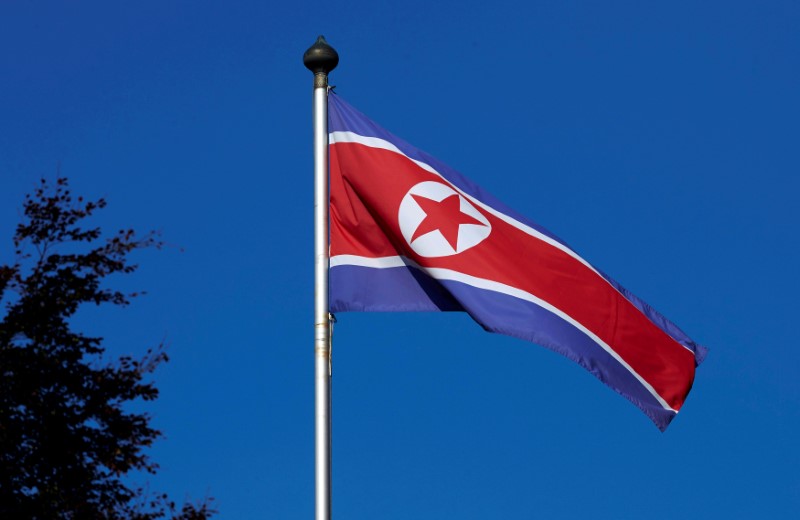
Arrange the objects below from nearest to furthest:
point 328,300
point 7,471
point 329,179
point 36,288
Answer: point 328,300, point 329,179, point 7,471, point 36,288

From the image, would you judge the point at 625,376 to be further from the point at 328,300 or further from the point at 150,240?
the point at 150,240

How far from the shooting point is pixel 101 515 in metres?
13.8

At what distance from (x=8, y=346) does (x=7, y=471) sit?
4.46 feet

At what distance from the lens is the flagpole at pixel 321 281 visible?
31.4 ft

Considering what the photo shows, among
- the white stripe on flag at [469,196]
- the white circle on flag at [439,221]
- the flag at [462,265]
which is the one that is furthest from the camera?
the white stripe on flag at [469,196]

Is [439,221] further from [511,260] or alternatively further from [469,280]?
[511,260]

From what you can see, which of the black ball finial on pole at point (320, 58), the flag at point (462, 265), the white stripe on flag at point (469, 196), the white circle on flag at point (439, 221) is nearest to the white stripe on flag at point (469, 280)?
the flag at point (462, 265)

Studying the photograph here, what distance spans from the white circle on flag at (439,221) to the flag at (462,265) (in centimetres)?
1

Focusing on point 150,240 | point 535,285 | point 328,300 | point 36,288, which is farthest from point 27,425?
point 535,285

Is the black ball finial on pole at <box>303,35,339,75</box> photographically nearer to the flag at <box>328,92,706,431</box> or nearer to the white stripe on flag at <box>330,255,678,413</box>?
the flag at <box>328,92,706,431</box>

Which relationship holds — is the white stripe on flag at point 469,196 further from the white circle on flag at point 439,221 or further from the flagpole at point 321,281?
the flagpole at point 321,281

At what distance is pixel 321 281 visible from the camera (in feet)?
34.6

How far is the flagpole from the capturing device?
31.4 feet

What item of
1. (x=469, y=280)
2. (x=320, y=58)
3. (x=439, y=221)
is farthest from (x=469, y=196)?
(x=320, y=58)
